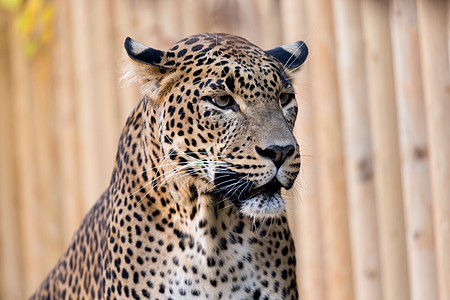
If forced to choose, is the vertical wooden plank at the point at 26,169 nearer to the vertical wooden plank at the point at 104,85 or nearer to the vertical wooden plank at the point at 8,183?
the vertical wooden plank at the point at 8,183

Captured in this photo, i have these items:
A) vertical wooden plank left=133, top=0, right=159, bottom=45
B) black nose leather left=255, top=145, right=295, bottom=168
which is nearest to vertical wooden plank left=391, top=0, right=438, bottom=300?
black nose leather left=255, top=145, right=295, bottom=168

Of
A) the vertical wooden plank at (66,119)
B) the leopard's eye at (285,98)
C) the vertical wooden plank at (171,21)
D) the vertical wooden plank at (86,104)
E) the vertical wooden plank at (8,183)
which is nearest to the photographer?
the leopard's eye at (285,98)

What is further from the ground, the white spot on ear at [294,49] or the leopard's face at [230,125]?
the white spot on ear at [294,49]

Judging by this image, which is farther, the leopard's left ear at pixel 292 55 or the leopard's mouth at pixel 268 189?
the leopard's left ear at pixel 292 55

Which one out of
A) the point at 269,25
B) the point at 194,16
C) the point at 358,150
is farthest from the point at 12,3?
the point at 358,150

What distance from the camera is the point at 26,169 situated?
9.20 meters

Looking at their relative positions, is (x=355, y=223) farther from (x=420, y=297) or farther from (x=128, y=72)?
(x=128, y=72)

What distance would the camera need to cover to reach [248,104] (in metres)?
3.20

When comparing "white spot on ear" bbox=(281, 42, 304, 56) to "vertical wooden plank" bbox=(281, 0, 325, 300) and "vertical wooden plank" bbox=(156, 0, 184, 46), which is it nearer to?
"vertical wooden plank" bbox=(281, 0, 325, 300)

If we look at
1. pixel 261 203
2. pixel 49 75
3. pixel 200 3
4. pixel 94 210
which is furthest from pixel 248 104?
pixel 49 75

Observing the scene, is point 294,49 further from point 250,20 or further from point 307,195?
point 250,20

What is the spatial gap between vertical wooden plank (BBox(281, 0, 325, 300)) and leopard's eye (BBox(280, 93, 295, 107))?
241cm

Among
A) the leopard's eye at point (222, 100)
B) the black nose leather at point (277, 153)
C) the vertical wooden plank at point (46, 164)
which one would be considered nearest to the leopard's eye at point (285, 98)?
the leopard's eye at point (222, 100)

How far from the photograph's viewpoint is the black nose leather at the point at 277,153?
3.05m
